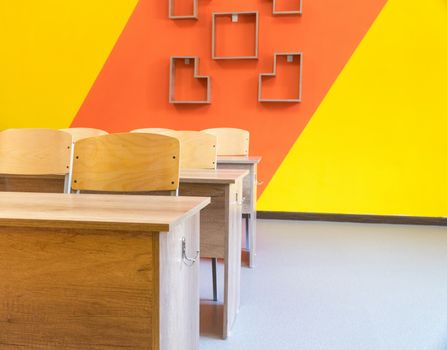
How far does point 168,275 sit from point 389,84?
13.4 feet

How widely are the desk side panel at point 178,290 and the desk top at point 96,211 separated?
0.06 m

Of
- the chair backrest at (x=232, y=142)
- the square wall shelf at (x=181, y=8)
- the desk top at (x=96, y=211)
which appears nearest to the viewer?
the desk top at (x=96, y=211)

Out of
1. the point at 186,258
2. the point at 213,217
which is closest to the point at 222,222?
the point at 213,217

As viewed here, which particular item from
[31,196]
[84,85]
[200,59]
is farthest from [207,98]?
[31,196]

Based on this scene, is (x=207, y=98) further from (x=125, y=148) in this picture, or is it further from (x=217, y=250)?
(x=125, y=148)

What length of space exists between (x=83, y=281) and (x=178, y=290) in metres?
0.28

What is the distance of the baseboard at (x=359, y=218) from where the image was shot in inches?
186

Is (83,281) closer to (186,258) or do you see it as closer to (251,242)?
(186,258)

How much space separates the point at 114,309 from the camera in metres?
1.09

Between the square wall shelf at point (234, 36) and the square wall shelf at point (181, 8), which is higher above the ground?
the square wall shelf at point (181, 8)

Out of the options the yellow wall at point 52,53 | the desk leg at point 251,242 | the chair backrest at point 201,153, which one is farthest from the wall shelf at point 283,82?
the chair backrest at point 201,153

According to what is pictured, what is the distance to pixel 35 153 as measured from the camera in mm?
2254

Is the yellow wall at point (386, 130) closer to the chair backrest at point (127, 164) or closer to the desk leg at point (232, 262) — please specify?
the desk leg at point (232, 262)

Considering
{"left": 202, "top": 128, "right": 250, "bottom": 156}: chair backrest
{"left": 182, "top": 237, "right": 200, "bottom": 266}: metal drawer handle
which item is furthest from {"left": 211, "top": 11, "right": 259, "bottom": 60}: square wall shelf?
{"left": 182, "top": 237, "right": 200, "bottom": 266}: metal drawer handle
